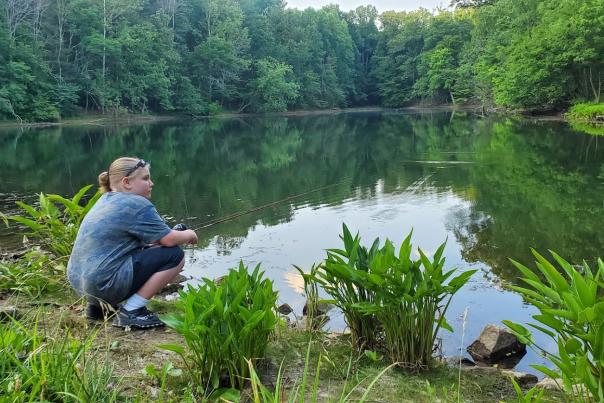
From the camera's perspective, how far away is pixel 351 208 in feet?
33.4

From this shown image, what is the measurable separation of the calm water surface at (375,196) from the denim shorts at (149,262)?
178cm

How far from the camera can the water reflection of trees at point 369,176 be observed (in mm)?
8156

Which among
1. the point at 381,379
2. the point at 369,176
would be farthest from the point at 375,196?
the point at 381,379

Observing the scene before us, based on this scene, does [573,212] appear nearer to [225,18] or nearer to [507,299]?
[507,299]

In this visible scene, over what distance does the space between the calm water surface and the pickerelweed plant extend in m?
1.16

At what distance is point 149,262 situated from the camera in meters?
3.73

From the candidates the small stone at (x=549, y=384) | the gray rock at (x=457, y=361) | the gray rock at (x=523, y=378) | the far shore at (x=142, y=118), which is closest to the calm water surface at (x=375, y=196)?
→ the gray rock at (x=457, y=361)

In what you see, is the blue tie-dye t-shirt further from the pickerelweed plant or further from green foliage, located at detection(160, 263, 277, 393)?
the pickerelweed plant

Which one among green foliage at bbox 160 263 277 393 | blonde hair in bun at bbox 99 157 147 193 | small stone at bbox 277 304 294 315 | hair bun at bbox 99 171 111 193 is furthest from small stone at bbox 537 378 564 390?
hair bun at bbox 99 171 111 193

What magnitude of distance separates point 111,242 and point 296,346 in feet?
4.78

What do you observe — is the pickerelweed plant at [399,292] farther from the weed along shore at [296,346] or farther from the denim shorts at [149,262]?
the denim shorts at [149,262]

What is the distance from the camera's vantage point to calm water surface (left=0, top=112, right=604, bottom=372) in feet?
22.2

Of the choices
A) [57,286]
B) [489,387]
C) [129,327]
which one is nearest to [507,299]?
[489,387]

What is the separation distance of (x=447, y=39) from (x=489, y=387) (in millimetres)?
62912
